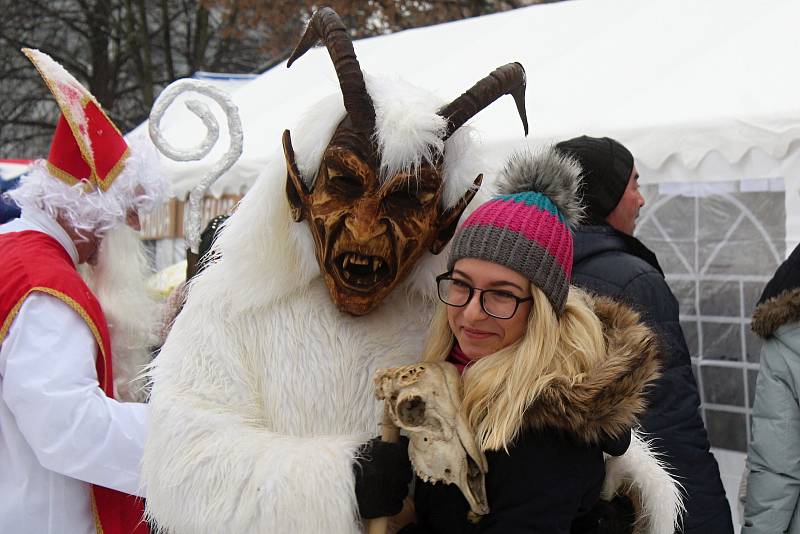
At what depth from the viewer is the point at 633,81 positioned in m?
5.12

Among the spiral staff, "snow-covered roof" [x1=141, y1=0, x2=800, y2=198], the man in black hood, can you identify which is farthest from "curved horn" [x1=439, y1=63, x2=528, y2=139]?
the spiral staff

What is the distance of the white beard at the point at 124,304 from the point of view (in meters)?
3.08

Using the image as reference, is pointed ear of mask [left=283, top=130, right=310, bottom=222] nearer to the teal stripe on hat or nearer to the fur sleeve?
the fur sleeve

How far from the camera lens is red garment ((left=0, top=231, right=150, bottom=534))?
236 cm

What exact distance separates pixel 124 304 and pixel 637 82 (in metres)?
3.37

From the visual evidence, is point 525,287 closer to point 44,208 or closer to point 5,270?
point 5,270

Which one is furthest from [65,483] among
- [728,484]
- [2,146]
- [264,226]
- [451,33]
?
[2,146]

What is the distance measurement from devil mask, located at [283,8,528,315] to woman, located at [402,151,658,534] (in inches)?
5.2

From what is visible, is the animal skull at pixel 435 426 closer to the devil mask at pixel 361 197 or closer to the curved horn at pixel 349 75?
the devil mask at pixel 361 197

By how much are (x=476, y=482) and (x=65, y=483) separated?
1401 millimetres

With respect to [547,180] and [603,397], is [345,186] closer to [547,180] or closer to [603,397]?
[547,180]

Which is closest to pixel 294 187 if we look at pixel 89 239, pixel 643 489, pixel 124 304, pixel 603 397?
pixel 603 397

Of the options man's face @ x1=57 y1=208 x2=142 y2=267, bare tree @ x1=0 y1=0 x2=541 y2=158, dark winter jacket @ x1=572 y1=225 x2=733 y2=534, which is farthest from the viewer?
bare tree @ x1=0 y1=0 x2=541 y2=158

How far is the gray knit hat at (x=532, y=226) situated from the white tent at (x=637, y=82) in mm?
1458
